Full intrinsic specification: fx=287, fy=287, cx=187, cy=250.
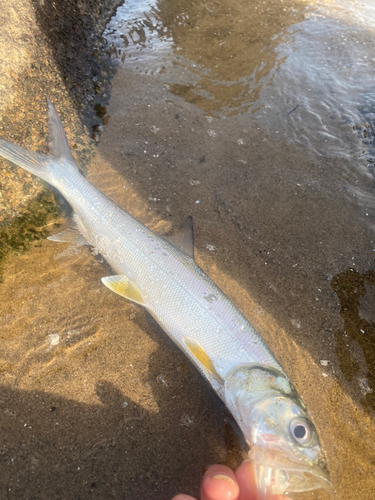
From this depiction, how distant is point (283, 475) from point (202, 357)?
35.9 inches

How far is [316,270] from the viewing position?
132 inches

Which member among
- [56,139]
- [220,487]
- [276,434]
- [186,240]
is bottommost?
[220,487]

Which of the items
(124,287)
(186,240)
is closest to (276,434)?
(124,287)

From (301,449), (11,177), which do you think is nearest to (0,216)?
(11,177)

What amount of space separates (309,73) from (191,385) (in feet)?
20.6

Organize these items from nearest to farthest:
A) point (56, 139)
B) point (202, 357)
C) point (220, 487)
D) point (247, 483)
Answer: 1. point (220, 487)
2. point (247, 483)
3. point (202, 357)
4. point (56, 139)

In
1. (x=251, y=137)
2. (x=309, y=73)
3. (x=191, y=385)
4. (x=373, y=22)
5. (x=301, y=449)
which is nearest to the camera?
(x=301, y=449)

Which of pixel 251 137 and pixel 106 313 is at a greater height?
pixel 251 137

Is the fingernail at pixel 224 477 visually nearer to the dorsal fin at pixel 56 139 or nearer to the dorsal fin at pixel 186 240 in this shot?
the dorsal fin at pixel 186 240

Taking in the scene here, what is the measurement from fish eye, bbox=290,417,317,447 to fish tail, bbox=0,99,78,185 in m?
3.08

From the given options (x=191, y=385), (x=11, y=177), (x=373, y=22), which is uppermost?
(x=373, y=22)

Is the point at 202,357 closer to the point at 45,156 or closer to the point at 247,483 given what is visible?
the point at 247,483

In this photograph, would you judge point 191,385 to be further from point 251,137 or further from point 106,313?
point 251,137

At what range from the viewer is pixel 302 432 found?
192cm
